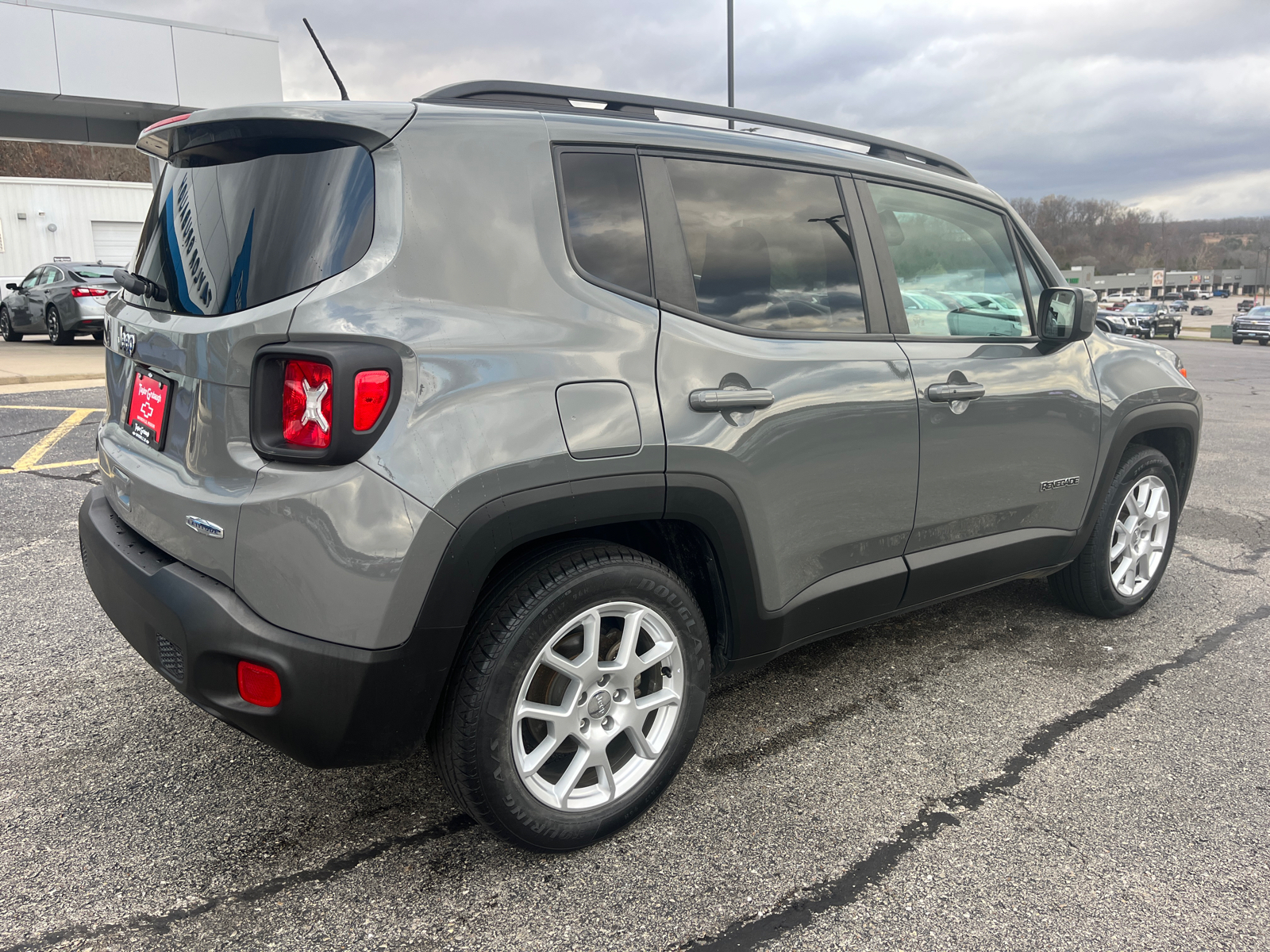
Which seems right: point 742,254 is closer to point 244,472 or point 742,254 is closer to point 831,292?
point 831,292

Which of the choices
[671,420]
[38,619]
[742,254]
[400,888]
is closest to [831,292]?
[742,254]

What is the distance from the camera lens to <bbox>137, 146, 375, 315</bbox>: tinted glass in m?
2.00

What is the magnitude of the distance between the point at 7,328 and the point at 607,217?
20.7 meters

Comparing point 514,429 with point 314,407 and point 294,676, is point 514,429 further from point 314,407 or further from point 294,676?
point 294,676

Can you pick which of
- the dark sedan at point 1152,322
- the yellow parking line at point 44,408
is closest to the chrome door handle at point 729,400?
the yellow parking line at point 44,408

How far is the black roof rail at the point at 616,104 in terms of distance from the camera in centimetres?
229

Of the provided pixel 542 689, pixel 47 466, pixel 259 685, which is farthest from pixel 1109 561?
pixel 47 466

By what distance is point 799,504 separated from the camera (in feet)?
8.60

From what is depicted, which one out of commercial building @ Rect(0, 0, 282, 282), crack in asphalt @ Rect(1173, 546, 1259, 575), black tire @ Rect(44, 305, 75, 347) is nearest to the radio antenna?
crack in asphalt @ Rect(1173, 546, 1259, 575)

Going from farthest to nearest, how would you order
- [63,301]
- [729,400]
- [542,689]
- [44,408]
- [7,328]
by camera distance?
[7,328] < [63,301] < [44,408] < [729,400] < [542,689]

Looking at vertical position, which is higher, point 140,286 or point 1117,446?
point 140,286

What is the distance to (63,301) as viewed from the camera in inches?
649

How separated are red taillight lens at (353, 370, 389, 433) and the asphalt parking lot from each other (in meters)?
1.16

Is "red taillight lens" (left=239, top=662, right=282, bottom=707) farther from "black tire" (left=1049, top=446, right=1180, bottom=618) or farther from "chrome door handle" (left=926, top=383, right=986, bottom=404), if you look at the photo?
"black tire" (left=1049, top=446, right=1180, bottom=618)
